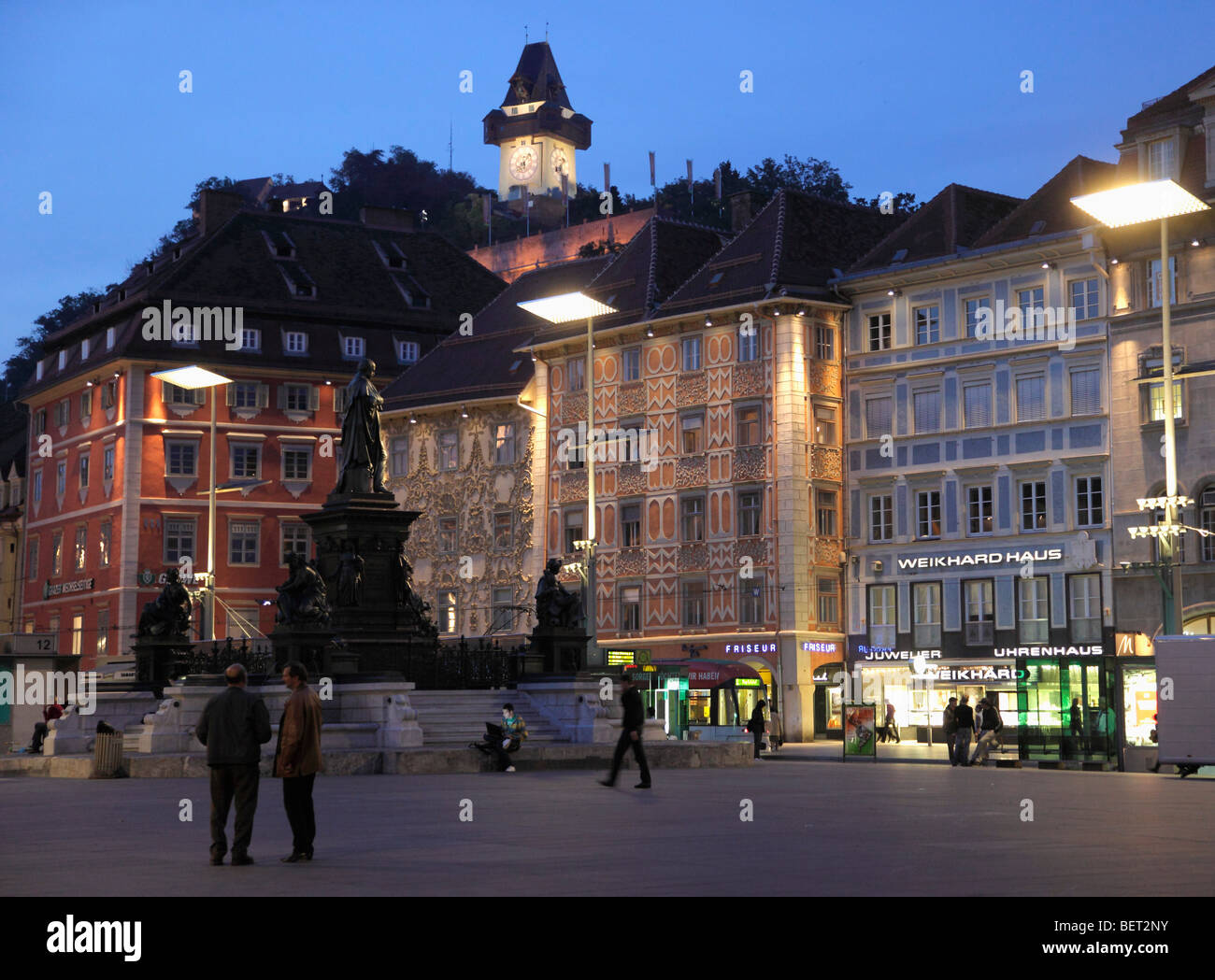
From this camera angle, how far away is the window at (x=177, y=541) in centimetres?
7856

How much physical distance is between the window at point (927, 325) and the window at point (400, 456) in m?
23.6

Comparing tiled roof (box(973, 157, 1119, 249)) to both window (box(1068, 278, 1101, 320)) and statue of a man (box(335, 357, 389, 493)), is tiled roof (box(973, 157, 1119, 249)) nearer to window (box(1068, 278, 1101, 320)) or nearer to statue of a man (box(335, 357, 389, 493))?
window (box(1068, 278, 1101, 320))

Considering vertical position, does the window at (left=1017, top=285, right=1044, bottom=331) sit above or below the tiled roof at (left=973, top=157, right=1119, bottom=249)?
below

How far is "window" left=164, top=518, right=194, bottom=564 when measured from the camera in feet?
258

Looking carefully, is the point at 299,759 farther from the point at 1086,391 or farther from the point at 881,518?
the point at 881,518

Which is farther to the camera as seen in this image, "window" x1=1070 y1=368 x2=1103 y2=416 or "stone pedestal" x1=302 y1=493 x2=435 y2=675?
"window" x1=1070 y1=368 x2=1103 y2=416

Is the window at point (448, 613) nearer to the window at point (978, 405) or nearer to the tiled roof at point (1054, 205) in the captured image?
the window at point (978, 405)

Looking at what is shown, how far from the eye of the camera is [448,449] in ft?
255

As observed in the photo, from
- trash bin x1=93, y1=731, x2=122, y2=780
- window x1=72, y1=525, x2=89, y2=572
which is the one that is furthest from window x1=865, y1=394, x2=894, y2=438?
trash bin x1=93, y1=731, x2=122, y2=780

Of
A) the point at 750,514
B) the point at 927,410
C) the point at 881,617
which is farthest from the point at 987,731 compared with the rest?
the point at 750,514

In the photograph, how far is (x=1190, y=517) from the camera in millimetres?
57000

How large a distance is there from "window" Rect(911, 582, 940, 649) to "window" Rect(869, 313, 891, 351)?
8.22m

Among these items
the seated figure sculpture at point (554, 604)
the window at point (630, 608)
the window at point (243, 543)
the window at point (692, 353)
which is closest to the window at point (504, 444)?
the window at point (630, 608)

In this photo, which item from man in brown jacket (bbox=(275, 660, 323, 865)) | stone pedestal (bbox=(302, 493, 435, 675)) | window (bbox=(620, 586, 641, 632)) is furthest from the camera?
window (bbox=(620, 586, 641, 632))
